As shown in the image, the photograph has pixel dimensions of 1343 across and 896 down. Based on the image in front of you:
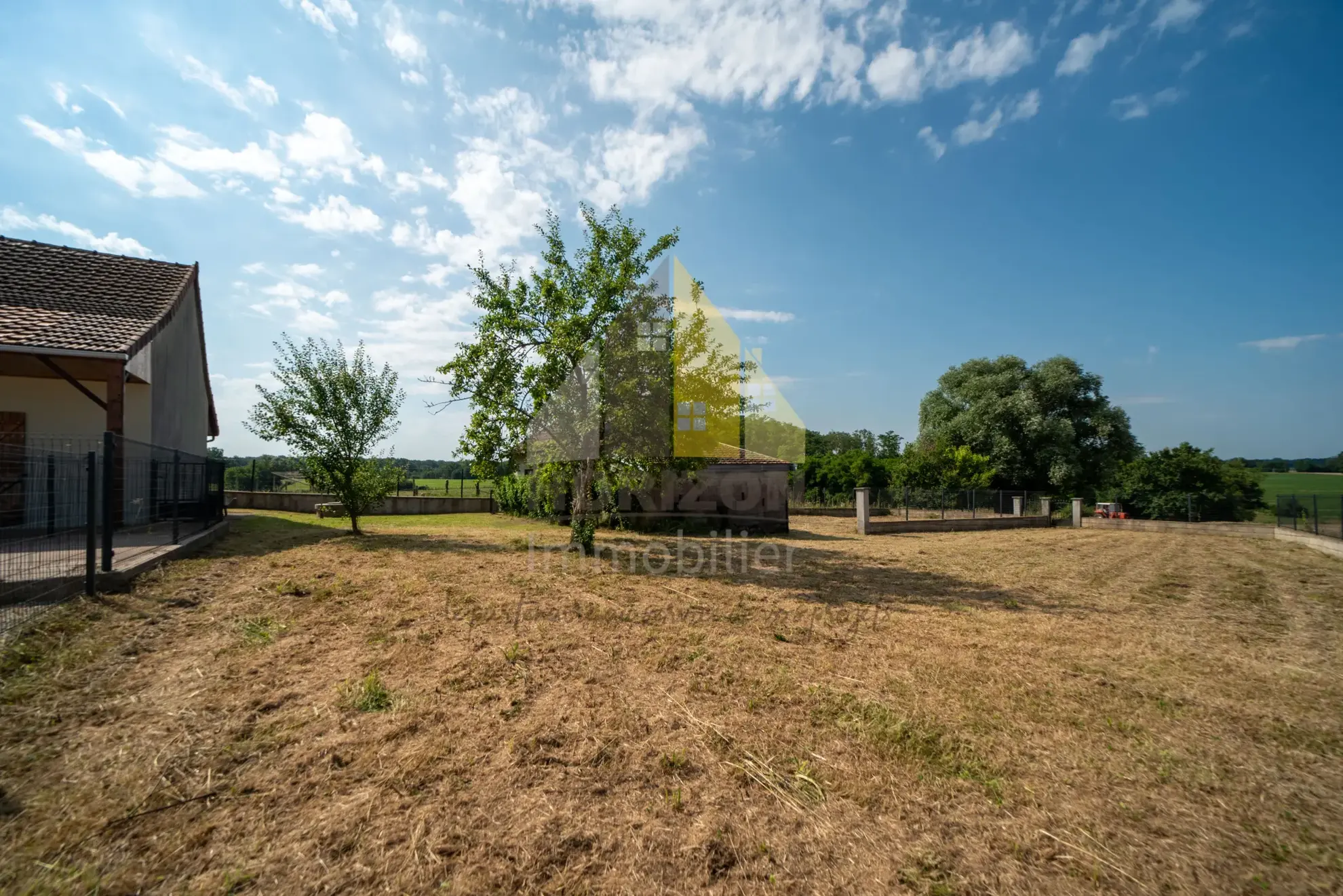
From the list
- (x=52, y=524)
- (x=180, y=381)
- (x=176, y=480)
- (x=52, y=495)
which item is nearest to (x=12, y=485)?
(x=52, y=495)

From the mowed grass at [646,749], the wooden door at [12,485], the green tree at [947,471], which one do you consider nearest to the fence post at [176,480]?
the mowed grass at [646,749]

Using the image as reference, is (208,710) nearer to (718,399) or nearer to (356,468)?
(718,399)

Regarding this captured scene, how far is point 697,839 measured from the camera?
2.47 metres

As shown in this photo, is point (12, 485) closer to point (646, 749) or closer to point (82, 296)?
point (646, 749)

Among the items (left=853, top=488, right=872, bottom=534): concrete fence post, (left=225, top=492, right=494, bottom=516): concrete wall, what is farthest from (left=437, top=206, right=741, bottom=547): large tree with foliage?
(left=225, top=492, right=494, bottom=516): concrete wall

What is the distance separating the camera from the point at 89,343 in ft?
29.7

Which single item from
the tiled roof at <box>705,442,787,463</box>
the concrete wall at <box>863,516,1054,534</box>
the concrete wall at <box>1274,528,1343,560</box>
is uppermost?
the tiled roof at <box>705,442,787,463</box>

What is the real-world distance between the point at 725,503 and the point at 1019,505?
46.7 ft

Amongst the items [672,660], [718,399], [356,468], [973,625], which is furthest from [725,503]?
[672,660]

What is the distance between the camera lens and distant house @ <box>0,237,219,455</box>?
9117 millimetres

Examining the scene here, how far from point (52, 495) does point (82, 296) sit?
883 centimetres

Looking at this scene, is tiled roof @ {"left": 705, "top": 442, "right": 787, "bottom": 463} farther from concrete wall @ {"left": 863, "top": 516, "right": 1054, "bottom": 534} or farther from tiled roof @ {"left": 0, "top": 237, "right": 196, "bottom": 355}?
tiled roof @ {"left": 0, "top": 237, "right": 196, "bottom": 355}

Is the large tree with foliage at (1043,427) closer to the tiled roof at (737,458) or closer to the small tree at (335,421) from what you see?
the tiled roof at (737,458)

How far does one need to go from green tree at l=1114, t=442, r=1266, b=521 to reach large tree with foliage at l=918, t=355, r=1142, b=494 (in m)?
7.49
